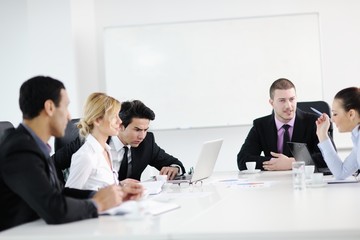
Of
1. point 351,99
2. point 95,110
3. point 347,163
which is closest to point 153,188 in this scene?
point 95,110

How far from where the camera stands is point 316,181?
2.96 m

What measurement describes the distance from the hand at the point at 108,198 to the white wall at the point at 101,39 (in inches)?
156

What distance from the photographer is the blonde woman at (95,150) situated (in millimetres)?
2953

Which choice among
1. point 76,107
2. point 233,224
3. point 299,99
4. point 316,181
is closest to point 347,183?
point 316,181

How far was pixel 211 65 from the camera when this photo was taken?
20.3ft

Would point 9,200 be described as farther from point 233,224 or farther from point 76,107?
point 76,107

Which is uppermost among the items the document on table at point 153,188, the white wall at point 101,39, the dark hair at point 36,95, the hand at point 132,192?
the white wall at point 101,39

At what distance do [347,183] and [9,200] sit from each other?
5.85 feet

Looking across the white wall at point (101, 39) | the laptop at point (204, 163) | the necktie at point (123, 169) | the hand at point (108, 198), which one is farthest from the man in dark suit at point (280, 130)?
the hand at point (108, 198)

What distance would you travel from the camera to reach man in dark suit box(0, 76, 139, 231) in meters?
2.05

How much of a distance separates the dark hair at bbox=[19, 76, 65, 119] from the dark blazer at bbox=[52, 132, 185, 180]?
145cm

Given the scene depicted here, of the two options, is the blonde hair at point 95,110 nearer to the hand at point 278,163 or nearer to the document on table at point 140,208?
the document on table at point 140,208

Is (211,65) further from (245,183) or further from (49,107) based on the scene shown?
(49,107)

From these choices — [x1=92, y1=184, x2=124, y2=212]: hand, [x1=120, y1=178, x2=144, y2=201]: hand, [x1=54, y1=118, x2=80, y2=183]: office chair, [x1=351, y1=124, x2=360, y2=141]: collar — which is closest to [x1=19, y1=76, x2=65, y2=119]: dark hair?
[x1=92, y1=184, x2=124, y2=212]: hand
